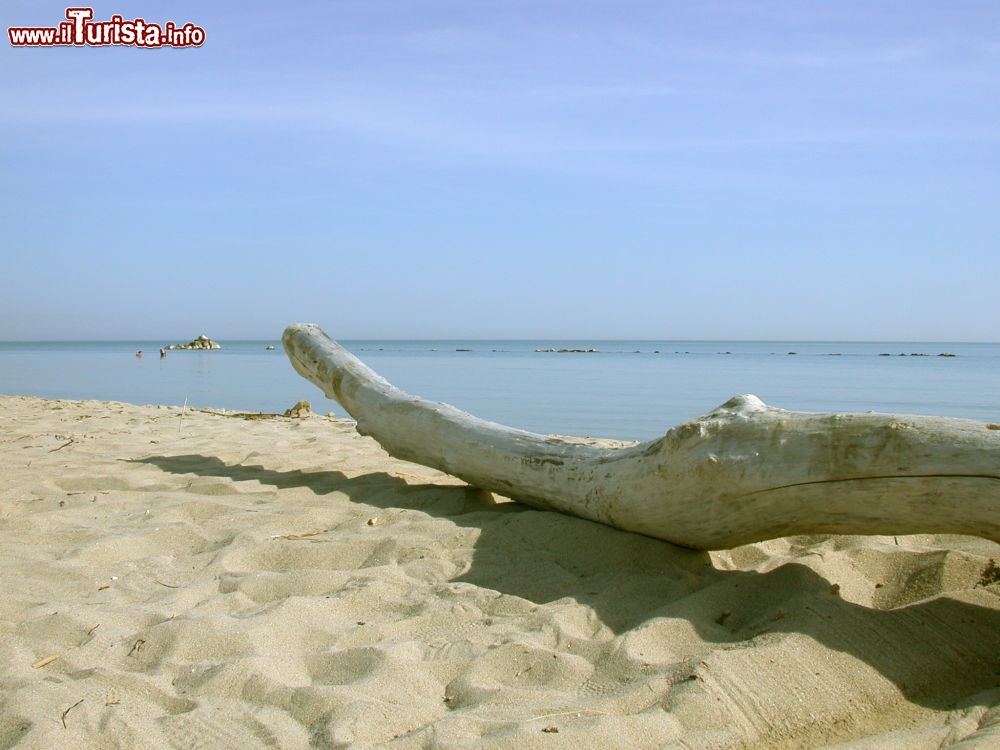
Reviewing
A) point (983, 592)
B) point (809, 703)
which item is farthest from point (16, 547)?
point (983, 592)

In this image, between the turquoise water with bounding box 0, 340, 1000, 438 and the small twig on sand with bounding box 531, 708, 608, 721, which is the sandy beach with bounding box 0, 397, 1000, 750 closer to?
the small twig on sand with bounding box 531, 708, 608, 721

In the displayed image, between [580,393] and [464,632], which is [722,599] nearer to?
[464,632]

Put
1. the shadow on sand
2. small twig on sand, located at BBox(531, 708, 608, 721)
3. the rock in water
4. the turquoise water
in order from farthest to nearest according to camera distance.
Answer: the turquoise water < the rock in water < the shadow on sand < small twig on sand, located at BBox(531, 708, 608, 721)

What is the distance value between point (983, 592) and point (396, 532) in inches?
97.1

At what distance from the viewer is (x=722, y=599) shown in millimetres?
3141

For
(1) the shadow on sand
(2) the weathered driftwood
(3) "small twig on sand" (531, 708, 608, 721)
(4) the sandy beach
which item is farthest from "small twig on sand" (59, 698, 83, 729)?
(2) the weathered driftwood

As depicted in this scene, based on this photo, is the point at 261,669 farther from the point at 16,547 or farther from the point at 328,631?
the point at 16,547

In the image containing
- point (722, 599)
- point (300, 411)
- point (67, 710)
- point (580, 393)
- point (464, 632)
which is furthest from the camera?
point (580, 393)

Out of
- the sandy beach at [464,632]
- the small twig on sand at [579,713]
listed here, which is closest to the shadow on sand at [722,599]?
the sandy beach at [464,632]

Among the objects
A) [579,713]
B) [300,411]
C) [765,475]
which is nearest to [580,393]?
[300,411]

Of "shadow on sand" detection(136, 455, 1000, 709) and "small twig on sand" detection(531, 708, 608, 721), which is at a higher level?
"shadow on sand" detection(136, 455, 1000, 709)

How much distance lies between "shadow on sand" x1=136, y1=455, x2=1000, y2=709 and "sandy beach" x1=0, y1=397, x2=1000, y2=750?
0.01 metres

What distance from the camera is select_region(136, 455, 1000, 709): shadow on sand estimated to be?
2.64 meters

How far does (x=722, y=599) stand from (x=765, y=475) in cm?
49
